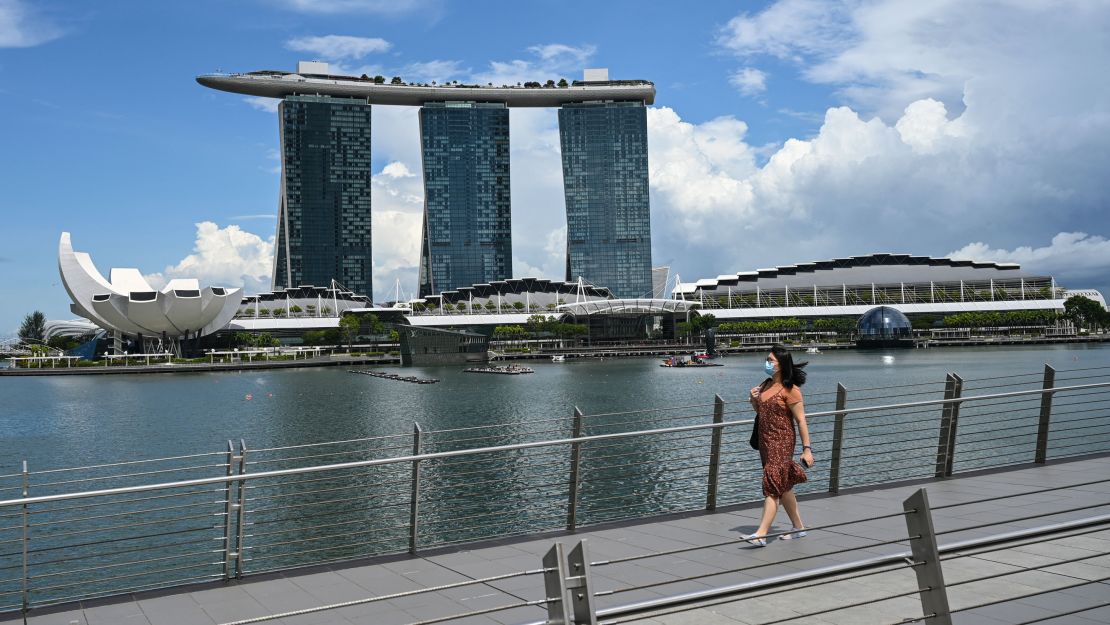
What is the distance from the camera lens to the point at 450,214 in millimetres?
188125

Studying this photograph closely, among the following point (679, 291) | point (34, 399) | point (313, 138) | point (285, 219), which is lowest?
point (34, 399)

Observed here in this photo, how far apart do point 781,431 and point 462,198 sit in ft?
601

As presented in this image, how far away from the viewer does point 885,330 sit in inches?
4705

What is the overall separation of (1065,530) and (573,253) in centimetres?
18879

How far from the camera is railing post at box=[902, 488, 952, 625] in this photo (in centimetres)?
405

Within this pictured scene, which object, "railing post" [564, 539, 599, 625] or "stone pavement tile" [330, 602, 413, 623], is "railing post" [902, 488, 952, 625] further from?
"stone pavement tile" [330, 602, 413, 623]

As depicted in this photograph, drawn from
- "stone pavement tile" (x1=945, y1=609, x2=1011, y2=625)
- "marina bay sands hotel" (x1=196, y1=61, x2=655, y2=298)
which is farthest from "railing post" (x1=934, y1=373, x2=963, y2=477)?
"marina bay sands hotel" (x1=196, y1=61, x2=655, y2=298)

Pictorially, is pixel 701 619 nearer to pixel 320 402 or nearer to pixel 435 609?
pixel 435 609

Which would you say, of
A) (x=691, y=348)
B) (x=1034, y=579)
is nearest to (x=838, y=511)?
(x=1034, y=579)

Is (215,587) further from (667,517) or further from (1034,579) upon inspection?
(1034,579)

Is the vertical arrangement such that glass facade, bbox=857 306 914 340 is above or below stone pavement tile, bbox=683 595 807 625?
above

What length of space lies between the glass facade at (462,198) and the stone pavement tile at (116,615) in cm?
18173

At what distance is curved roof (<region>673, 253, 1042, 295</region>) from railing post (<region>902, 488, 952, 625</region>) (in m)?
161

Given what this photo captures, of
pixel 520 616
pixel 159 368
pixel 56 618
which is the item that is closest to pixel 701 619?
pixel 520 616
